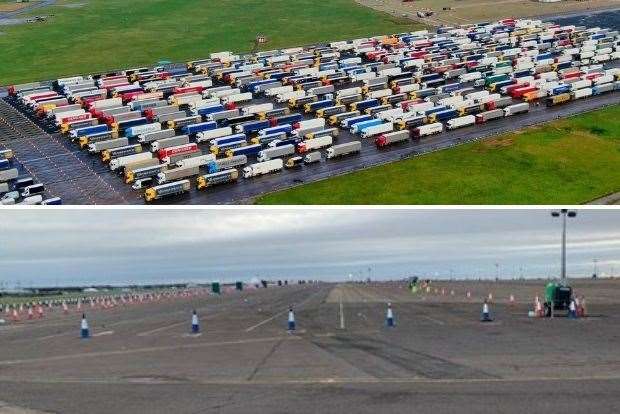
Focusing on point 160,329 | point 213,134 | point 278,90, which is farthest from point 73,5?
point 160,329

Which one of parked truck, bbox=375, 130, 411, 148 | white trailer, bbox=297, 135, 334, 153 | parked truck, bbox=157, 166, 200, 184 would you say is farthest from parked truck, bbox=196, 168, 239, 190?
parked truck, bbox=375, 130, 411, 148

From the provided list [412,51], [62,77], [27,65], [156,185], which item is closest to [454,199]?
[156,185]

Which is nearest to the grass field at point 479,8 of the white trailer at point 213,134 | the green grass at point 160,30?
the green grass at point 160,30

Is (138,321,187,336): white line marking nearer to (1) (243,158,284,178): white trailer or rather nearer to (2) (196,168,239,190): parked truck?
(2) (196,168,239,190): parked truck

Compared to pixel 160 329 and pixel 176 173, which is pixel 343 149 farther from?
pixel 160 329

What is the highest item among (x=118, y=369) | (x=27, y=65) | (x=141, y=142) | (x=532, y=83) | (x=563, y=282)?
(x=27, y=65)

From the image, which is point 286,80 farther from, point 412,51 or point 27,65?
point 27,65
